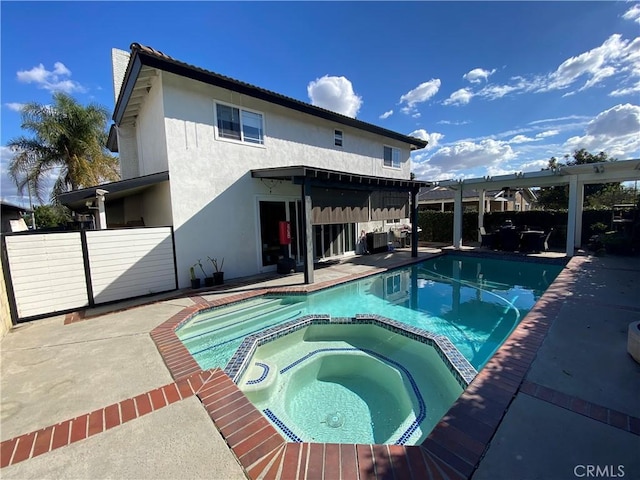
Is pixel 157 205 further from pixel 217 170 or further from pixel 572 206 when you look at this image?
pixel 572 206

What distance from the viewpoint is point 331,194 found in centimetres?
1088

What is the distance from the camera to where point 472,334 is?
6.53 metres

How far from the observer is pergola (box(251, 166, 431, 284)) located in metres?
9.52

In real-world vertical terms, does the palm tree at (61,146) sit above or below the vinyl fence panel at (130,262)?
above

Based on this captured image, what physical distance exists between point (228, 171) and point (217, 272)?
3.88 m

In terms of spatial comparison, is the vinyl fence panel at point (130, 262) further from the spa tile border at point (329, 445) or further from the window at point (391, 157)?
the window at point (391, 157)

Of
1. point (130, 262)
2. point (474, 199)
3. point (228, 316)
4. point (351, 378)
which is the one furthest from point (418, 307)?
point (474, 199)

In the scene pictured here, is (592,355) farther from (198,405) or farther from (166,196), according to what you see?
(166,196)

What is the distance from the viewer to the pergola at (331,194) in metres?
9.52

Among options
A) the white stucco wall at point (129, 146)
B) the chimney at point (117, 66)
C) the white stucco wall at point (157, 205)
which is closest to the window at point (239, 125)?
the white stucco wall at point (157, 205)

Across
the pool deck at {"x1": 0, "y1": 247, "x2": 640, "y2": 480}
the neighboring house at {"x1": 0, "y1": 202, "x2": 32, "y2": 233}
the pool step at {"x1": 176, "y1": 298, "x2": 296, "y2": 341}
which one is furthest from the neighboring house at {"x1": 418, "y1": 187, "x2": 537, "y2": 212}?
the neighboring house at {"x1": 0, "y1": 202, "x2": 32, "y2": 233}

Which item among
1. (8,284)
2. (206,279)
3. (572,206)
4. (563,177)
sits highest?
(563,177)

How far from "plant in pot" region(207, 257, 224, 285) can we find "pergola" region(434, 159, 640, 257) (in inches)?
515

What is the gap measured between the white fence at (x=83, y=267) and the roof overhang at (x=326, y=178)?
13.8 feet
